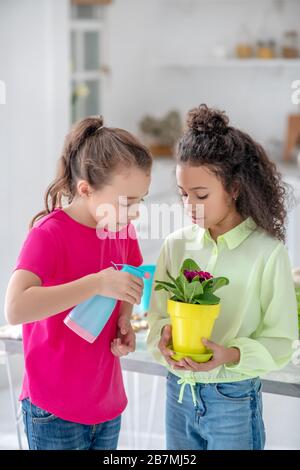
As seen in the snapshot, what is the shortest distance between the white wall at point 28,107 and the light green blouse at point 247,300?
171cm

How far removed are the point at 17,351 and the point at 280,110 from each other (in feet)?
11.2

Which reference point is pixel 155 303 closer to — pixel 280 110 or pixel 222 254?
pixel 222 254

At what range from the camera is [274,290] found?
1.38m

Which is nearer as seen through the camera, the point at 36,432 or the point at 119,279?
the point at 119,279

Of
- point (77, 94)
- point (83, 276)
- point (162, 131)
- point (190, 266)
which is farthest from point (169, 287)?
point (162, 131)

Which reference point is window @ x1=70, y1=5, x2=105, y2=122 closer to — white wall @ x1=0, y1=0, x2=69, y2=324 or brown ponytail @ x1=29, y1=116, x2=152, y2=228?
white wall @ x1=0, y1=0, x2=69, y2=324

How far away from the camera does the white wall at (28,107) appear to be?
3.03 m

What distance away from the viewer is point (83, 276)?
4.52 feet

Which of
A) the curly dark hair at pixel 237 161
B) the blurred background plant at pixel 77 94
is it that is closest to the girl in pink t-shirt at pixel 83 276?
the curly dark hair at pixel 237 161

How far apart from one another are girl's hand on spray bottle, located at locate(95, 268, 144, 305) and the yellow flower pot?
8cm

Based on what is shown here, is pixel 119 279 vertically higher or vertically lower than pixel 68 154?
lower

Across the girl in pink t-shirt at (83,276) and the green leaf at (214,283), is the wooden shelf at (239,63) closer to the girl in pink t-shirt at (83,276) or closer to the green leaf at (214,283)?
the girl in pink t-shirt at (83,276)

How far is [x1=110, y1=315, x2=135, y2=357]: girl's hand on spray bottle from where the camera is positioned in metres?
1.42
